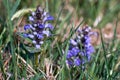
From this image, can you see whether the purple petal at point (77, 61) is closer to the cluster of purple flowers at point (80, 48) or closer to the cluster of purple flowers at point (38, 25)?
the cluster of purple flowers at point (80, 48)

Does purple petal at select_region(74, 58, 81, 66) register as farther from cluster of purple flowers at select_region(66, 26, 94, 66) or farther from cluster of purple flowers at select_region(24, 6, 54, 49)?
cluster of purple flowers at select_region(24, 6, 54, 49)

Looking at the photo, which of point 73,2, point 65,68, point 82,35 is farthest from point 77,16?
point 65,68

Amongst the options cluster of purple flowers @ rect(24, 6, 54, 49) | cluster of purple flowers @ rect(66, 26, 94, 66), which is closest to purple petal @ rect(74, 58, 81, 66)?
cluster of purple flowers @ rect(66, 26, 94, 66)

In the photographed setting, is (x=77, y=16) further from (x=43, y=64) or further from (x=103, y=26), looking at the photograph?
(x=43, y=64)

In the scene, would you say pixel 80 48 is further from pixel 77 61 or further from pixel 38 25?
pixel 38 25

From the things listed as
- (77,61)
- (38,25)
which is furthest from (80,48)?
(38,25)

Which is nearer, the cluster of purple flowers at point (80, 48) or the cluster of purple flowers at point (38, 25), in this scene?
the cluster of purple flowers at point (38, 25)

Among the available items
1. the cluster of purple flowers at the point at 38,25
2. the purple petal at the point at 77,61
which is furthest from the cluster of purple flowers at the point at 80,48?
the cluster of purple flowers at the point at 38,25

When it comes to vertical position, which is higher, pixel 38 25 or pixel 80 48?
pixel 38 25

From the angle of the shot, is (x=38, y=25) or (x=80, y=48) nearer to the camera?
(x=38, y=25)
